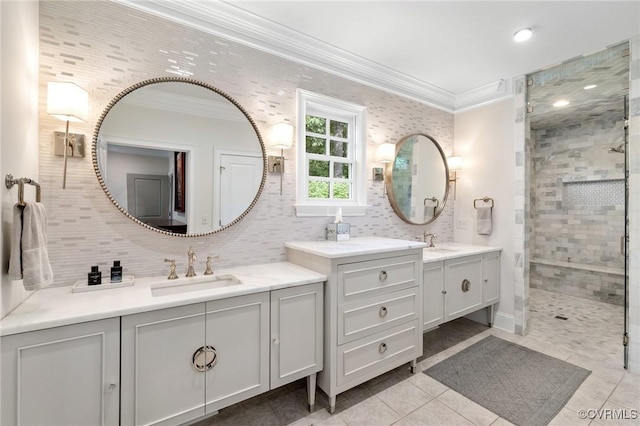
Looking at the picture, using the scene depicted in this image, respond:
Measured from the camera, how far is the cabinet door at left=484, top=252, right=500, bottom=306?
9.65 ft

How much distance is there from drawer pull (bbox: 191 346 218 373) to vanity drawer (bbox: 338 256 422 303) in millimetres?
776

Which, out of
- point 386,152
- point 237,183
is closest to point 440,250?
point 386,152

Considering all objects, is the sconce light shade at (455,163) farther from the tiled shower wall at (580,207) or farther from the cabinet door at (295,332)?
the cabinet door at (295,332)

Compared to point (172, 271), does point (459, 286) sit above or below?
below

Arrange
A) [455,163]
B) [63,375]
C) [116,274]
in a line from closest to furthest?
[63,375]
[116,274]
[455,163]

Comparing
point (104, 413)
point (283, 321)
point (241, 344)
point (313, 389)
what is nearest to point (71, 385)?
point (104, 413)

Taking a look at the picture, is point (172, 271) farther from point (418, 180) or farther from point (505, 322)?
point (505, 322)

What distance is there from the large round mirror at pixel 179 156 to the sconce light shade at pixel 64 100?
0.19 metres

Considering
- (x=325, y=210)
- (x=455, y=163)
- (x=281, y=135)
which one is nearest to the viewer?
(x=281, y=135)

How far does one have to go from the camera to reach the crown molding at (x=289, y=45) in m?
1.85

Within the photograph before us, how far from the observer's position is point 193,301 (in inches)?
54.9

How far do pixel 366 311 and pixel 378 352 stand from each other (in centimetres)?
34

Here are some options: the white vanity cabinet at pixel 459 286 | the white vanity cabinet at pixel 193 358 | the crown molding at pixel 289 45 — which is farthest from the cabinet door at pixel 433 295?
the crown molding at pixel 289 45

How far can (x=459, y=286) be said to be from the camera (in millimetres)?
2711
